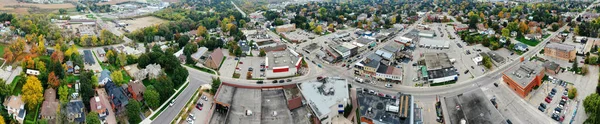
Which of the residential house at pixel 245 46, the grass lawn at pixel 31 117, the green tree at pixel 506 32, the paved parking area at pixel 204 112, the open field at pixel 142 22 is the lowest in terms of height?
the paved parking area at pixel 204 112

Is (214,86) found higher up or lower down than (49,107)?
higher up

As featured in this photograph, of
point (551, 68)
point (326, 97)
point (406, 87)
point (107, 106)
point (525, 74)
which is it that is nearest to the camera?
point (326, 97)

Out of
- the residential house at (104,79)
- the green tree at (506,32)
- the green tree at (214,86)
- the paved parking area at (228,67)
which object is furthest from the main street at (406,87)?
the green tree at (506,32)

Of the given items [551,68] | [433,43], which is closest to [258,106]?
[433,43]

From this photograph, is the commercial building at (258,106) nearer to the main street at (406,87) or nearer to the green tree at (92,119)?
the main street at (406,87)

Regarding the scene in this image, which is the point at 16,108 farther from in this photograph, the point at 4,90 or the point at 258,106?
the point at 258,106

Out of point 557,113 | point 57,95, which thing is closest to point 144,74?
point 57,95

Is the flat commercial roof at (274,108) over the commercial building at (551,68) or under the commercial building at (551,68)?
under

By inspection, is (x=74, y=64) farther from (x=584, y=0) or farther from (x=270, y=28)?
(x=584, y=0)
